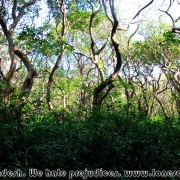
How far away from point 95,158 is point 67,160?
0.52 m

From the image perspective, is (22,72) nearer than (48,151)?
No

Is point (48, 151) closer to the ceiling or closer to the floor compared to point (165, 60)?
closer to the floor

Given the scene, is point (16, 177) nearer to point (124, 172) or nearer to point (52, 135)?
point (52, 135)

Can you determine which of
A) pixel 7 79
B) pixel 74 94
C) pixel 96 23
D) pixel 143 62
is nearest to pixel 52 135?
pixel 7 79

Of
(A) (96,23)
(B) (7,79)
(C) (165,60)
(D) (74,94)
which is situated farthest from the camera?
(D) (74,94)

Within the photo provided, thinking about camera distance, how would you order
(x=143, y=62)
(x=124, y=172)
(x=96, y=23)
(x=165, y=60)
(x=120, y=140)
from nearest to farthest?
(x=124, y=172)
(x=120, y=140)
(x=96, y=23)
(x=165, y=60)
(x=143, y=62)

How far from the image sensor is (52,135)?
13.3ft

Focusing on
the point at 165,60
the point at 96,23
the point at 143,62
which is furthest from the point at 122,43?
the point at 96,23

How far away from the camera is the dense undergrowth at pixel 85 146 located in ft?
11.6

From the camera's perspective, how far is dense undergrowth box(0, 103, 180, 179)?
3.54 meters

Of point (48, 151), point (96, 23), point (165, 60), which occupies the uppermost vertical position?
point (96, 23)

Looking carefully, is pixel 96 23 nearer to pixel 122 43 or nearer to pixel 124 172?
pixel 122 43

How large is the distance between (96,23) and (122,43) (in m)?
5.45

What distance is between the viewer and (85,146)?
13.0 feet
